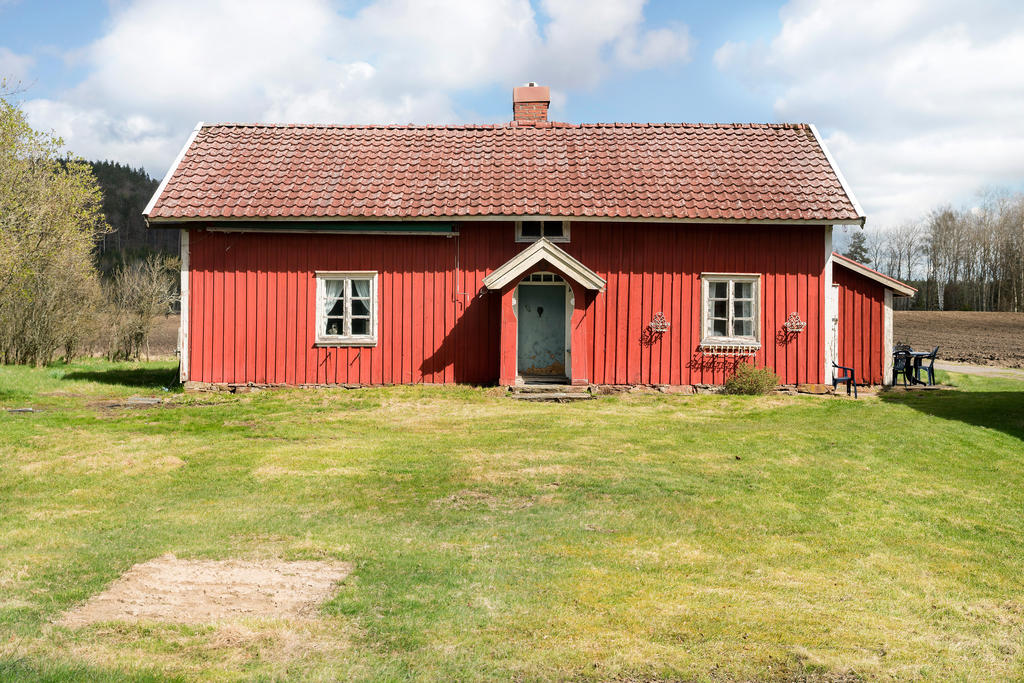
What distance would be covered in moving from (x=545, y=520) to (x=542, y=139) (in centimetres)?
1396

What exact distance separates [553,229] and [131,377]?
37.0ft

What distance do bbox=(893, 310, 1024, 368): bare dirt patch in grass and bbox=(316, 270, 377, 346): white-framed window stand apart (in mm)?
21985

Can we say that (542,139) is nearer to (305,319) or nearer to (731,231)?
(731,231)

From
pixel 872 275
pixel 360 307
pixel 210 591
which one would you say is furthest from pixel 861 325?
pixel 210 591

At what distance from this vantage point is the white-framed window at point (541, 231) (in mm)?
16484

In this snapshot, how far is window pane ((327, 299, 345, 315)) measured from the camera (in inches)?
651

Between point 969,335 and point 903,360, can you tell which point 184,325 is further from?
point 969,335

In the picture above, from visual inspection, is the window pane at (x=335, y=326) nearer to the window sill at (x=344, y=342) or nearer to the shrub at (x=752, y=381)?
the window sill at (x=344, y=342)

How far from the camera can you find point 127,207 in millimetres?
72062

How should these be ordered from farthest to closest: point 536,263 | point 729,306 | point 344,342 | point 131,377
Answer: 1. point 131,377
2. point 729,306
3. point 344,342
4. point 536,263

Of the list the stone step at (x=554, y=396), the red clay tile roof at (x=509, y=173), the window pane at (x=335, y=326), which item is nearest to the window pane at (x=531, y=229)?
the red clay tile roof at (x=509, y=173)

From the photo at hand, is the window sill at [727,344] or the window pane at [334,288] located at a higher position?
the window pane at [334,288]

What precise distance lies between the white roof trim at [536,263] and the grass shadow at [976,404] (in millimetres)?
6467

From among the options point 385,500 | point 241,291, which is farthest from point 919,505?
point 241,291
